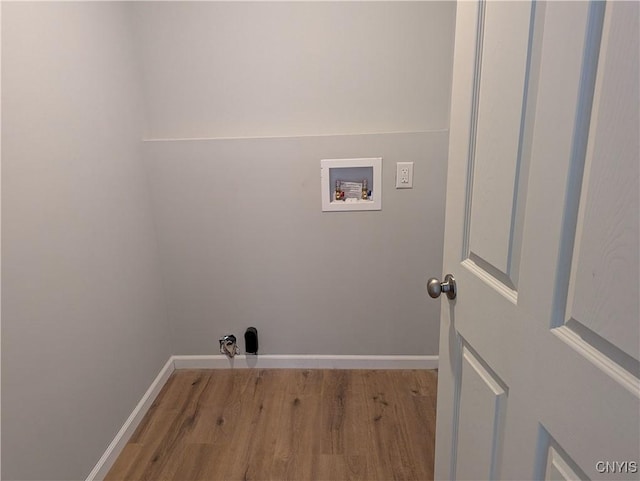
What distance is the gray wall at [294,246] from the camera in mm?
1841

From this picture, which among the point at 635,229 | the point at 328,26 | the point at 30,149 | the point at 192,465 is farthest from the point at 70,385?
the point at 328,26

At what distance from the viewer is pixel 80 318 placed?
1332mm

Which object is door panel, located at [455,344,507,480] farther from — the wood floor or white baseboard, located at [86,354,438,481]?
white baseboard, located at [86,354,438,481]

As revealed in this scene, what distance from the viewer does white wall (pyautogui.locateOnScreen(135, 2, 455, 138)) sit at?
173 cm

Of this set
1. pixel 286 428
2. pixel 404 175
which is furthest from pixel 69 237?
pixel 404 175

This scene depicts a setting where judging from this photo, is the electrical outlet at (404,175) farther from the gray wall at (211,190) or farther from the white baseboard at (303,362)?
the white baseboard at (303,362)

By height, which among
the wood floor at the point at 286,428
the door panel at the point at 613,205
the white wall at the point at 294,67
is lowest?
the wood floor at the point at 286,428

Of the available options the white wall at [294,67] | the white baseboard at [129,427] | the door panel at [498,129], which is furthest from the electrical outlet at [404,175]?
the white baseboard at [129,427]

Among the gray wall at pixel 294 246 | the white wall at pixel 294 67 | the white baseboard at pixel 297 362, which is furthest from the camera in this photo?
the white baseboard at pixel 297 362

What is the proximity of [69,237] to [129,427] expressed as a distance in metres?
0.98

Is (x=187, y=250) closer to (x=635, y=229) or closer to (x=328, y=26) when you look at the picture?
(x=328, y=26)

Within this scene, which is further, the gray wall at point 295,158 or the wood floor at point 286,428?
the gray wall at point 295,158

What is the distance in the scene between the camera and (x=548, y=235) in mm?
552

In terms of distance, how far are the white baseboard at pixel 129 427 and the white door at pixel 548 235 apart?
4.78 ft
